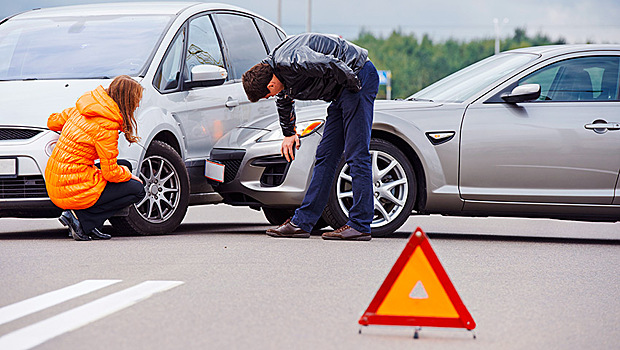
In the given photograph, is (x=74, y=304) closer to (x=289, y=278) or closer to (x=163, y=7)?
(x=289, y=278)

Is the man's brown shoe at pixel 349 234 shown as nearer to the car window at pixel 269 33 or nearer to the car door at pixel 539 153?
the car door at pixel 539 153

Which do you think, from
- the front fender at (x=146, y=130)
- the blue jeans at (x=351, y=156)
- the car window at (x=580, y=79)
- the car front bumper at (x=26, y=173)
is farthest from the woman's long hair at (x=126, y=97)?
the car window at (x=580, y=79)

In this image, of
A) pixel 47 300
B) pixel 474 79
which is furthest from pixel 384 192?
pixel 47 300

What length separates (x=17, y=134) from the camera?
7457 mm

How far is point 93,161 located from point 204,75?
140 cm

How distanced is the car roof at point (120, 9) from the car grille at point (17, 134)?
192 cm

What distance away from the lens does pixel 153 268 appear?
19.6 feet

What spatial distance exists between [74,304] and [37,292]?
429mm

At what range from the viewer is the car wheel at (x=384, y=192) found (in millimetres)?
8039

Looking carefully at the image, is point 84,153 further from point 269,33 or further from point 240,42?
point 269,33

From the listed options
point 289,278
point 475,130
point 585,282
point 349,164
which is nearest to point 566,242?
point 475,130

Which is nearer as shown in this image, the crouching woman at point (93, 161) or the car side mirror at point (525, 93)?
the crouching woman at point (93, 161)

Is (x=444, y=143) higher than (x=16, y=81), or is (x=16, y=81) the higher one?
(x=16, y=81)

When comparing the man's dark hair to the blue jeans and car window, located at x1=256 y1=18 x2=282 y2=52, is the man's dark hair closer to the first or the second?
the blue jeans
